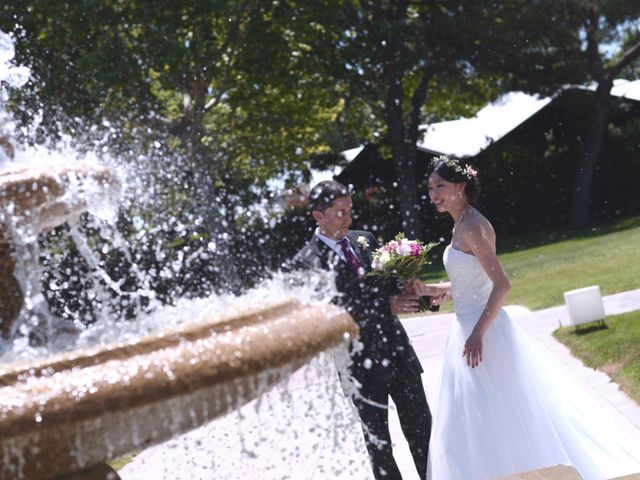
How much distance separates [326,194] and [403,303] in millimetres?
744

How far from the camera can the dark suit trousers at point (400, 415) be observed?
543 cm

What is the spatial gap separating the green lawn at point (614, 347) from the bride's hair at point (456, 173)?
103 inches

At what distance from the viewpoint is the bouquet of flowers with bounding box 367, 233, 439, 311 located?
5508mm

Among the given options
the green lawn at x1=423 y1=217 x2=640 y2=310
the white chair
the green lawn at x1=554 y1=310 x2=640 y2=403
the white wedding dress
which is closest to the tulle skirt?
the white wedding dress

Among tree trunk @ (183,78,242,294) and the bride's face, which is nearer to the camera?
the bride's face

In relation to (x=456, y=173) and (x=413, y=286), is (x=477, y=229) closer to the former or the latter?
(x=456, y=173)

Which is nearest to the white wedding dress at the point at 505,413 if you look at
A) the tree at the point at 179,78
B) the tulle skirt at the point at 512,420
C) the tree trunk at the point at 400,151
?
the tulle skirt at the point at 512,420

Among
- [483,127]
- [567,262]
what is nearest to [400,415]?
[567,262]

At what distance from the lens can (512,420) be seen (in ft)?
17.4

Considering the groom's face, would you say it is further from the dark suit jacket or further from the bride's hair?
the bride's hair

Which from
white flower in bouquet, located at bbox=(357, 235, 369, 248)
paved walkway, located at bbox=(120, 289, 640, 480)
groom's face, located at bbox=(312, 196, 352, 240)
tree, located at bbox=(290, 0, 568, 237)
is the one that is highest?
tree, located at bbox=(290, 0, 568, 237)

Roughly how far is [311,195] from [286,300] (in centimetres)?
244

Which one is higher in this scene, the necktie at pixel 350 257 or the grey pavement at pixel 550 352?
the necktie at pixel 350 257

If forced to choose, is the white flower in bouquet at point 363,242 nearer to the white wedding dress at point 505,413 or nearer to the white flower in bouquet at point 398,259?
the white flower in bouquet at point 398,259
